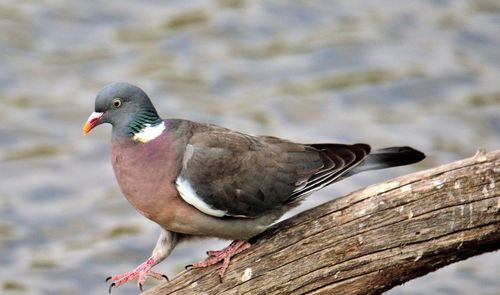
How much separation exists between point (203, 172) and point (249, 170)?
283 mm

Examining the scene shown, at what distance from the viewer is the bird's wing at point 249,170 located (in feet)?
19.7

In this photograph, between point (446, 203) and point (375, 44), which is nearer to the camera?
point (446, 203)

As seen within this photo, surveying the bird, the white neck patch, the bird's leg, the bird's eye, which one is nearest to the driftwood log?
the bird

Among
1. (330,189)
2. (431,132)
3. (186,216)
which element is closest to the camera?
(186,216)

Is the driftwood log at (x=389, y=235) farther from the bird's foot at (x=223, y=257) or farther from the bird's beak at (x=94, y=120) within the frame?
the bird's beak at (x=94, y=120)

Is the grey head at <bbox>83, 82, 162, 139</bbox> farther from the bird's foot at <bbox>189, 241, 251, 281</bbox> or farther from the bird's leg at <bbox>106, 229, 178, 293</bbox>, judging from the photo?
the bird's foot at <bbox>189, 241, 251, 281</bbox>

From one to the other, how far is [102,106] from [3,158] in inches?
190

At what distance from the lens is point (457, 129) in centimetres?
1077

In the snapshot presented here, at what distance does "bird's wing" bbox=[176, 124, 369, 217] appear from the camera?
6008 millimetres

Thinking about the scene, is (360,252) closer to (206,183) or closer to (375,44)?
(206,183)

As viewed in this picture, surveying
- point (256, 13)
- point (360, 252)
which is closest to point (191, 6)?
point (256, 13)

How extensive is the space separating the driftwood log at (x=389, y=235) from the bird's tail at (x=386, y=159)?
2.00 ft

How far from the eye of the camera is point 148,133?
19.9 feet

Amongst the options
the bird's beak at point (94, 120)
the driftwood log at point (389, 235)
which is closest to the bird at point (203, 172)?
the bird's beak at point (94, 120)
